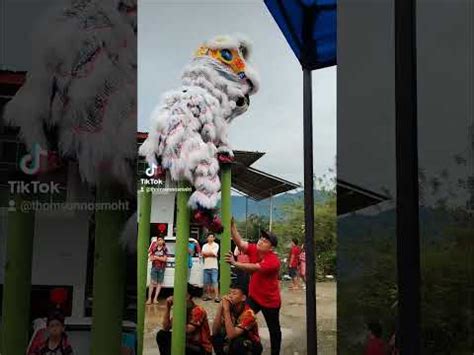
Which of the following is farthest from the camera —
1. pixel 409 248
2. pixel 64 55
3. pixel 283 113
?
pixel 283 113

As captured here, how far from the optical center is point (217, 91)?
2105mm

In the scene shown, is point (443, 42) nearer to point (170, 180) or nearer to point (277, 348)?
point (170, 180)

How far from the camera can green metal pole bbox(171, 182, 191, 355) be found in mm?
2043

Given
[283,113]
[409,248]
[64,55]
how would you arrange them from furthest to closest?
[283,113] → [64,55] → [409,248]

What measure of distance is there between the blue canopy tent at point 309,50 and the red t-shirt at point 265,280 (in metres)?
0.12

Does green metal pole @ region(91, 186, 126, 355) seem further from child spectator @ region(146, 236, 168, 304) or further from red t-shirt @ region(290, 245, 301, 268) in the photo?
red t-shirt @ region(290, 245, 301, 268)

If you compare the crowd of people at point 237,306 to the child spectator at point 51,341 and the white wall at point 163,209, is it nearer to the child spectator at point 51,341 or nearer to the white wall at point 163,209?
the white wall at point 163,209

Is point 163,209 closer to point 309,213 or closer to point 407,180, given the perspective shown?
point 309,213

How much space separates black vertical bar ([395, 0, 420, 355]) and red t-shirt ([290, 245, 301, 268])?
376mm

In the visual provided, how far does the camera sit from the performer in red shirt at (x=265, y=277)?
2051mm

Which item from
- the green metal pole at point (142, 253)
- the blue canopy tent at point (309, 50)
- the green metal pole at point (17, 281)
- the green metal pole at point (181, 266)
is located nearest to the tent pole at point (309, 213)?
the blue canopy tent at point (309, 50)

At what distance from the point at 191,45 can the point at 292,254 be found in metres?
0.85

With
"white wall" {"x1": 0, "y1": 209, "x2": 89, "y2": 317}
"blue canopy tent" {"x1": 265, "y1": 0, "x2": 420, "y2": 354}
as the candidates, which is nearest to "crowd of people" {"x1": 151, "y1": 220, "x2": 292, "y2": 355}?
"white wall" {"x1": 0, "y1": 209, "x2": 89, "y2": 317}

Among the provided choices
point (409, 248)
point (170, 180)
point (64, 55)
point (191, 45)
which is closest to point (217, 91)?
point (191, 45)
